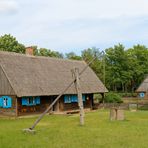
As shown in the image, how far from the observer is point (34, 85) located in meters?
31.1

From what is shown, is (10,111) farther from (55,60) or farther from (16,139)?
(16,139)

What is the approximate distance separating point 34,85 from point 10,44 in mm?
28538

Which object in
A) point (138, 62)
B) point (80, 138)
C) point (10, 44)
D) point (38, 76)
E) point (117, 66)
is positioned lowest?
point (80, 138)

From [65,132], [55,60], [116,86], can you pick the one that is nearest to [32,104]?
[55,60]

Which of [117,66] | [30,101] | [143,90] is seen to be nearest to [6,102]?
[30,101]

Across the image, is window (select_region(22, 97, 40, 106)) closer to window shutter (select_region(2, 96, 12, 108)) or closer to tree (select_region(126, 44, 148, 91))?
window shutter (select_region(2, 96, 12, 108))

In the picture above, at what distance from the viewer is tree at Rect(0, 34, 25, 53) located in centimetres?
5744

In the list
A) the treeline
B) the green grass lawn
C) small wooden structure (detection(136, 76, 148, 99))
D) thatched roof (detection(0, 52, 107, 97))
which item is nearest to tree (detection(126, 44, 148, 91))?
the treeline

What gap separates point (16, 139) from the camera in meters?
15.6

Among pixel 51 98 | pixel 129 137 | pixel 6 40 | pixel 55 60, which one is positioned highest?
pixel 6 40

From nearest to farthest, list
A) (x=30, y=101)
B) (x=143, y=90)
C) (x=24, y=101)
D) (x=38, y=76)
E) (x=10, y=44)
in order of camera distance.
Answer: (x=24, y=101)
(x=30, y=101)
(x=38, y=76)
(x=10, y=44)
(x=143, y=90)

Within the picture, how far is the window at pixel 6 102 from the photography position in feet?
95.6

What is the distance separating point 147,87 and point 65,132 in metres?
41.2

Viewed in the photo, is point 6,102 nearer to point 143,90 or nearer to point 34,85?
point 34,85
